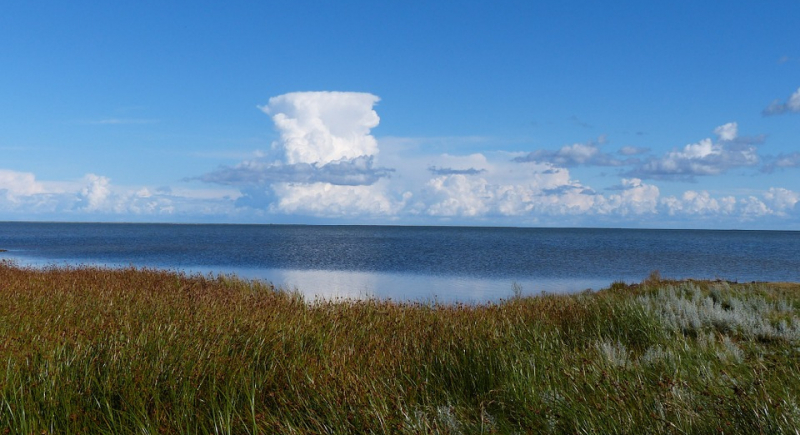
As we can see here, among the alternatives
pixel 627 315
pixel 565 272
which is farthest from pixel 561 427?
pixel 565 272

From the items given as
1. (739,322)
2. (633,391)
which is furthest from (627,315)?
(633,391)

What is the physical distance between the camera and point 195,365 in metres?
5.91

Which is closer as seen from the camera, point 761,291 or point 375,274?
point 761,291

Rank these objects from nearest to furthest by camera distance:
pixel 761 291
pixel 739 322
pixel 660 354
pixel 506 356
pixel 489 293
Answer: pixel 506 356, pixel 660 354, pixel 739 322, pixel 761 291, pixel 489 293

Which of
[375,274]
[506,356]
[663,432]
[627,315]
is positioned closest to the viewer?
[663,432]

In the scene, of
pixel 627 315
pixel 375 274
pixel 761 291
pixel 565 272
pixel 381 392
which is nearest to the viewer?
pixel 381 392

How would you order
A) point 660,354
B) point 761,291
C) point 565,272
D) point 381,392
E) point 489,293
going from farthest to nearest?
point 565,272, point 489,293, point 761,291, point 660,354, point 381,392

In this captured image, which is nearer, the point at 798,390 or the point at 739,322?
the point at 798,390

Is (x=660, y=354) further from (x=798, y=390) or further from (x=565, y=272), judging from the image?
(x=565, y=272)

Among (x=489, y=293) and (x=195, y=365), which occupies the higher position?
(x=195, y=365)

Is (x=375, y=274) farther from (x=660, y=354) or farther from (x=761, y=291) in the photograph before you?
(x=660, y=354)

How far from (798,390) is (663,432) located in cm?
235

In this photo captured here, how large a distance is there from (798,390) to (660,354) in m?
1.68

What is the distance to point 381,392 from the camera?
5445 millimetres
